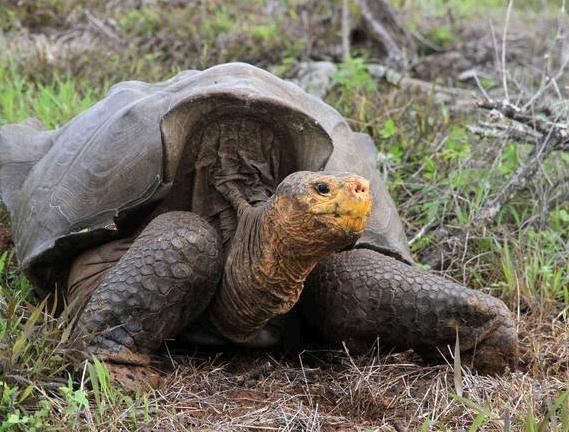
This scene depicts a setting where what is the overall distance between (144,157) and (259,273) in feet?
2.22

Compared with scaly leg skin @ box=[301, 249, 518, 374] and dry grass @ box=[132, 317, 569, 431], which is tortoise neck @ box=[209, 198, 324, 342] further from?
scaly leg skin @ box=[301, 249, 518, 374]

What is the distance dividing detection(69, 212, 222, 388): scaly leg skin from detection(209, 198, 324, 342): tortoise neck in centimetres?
8

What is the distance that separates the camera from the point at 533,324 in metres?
3.64

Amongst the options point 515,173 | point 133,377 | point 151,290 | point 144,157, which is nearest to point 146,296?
point 151,290

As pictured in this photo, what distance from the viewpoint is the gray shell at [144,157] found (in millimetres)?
3027

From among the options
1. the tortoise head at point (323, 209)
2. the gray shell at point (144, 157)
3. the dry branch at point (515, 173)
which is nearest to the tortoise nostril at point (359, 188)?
the tortoise head at point (323, 209)

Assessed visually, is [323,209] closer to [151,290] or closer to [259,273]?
[259,273]

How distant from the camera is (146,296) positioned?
112 inches

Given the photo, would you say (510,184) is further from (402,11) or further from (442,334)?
(402,11)

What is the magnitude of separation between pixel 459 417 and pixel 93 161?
1.56 metres

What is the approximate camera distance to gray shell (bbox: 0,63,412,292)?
3.03 metres

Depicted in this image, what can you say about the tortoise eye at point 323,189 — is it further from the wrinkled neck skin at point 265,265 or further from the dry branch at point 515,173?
the dry branch at point 515,173

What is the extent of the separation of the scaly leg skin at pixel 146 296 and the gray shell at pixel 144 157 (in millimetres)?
269

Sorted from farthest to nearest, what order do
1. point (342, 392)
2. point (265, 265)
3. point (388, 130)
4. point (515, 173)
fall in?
point (388, 130)
point (515, 173)
point (342, 392)
point (265, 265)
